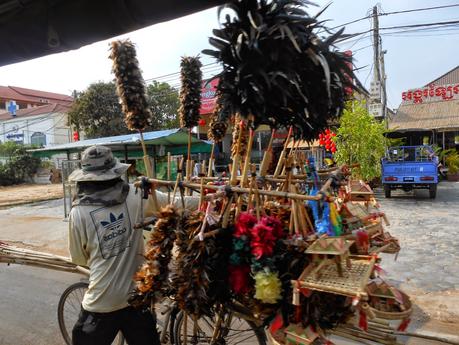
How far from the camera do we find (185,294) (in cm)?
195

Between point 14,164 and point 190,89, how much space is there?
29661 millimetres

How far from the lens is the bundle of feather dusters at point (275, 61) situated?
64.6 inches

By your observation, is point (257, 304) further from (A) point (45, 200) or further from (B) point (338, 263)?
(A) point (45, 200)

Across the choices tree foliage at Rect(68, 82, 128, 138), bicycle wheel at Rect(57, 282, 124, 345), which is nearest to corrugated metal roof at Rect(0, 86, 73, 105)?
tree foliage at Rect(68, 82, 128, 138)

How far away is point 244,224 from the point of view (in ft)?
6.23

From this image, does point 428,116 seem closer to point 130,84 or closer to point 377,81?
point 377,81

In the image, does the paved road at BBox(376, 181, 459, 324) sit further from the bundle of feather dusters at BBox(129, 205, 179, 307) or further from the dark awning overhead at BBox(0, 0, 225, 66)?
the dark awning overhead at BBox(0, 0, 225, 66)

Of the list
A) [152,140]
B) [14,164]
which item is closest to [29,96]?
[14,164]

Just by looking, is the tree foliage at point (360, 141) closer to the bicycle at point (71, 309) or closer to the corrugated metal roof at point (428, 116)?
the corrugated metal roof at point (428, 116)

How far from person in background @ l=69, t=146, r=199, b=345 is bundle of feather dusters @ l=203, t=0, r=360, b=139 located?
96 centimetres

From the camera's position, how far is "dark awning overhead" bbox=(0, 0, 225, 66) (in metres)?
2.32

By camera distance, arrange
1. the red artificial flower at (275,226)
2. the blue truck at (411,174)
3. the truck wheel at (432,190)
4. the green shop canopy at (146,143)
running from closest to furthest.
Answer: the red artificial flower at (275,226), the green shop canopy at (146,143), the blue truck at (411,174), the truck wheel at (432,190)

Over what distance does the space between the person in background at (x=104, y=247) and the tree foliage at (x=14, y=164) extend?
1145 inches

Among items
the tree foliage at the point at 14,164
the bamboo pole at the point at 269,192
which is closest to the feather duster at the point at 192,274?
the bamboo pole at the point at 269,192
